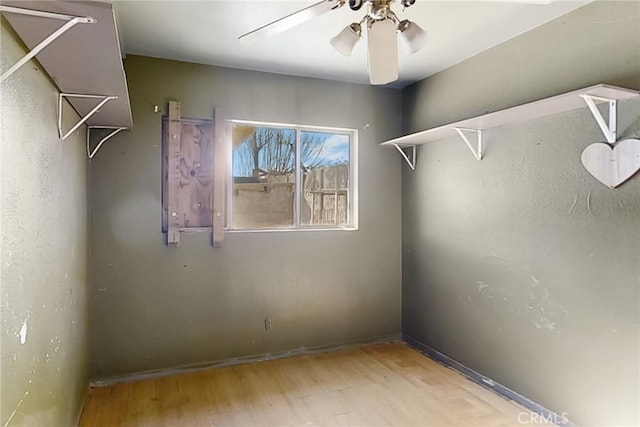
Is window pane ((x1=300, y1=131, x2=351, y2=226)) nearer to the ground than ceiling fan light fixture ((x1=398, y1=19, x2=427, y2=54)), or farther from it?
nearer to the ground

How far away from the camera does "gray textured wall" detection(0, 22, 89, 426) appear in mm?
1294

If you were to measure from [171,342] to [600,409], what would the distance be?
9.62 ft

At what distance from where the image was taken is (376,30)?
5.50 feet

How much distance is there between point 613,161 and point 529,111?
0.54 m

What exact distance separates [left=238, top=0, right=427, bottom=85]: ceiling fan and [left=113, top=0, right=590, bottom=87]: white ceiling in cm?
58

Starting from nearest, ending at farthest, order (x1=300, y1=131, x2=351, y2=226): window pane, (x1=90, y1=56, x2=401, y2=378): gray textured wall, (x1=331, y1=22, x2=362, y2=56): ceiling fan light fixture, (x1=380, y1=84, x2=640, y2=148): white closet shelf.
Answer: (x1=331, y1=22, x2=362, y2=56): ceiling fan light fixture, (x1=380, y1=84, x2=640, y2=148): white closet shelf, (x1=90, y1=56, x2=401, y2=378): gray textured wall, (x1=300, y1=131, x2=351, y2=226): window pane

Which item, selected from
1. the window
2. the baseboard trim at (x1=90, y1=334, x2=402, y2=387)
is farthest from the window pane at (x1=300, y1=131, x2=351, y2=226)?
the baseboard trim at (x1=90, y1=334, x2=402, y2=387)

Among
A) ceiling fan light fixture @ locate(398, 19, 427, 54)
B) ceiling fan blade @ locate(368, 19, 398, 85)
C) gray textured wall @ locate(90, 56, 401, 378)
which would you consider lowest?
gray textured wall @ locate(90, 56, 401, 378)

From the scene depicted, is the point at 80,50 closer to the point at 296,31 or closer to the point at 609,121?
the point at 296,31

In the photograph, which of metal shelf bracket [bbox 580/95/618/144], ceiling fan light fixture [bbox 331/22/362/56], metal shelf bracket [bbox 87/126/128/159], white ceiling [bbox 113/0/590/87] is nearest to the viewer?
ceiling fan light fixture [bbox 331/22/362/56]

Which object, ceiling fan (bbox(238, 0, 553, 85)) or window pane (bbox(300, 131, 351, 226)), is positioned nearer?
ceiling fan (bbox(238, 0, 553, 85))

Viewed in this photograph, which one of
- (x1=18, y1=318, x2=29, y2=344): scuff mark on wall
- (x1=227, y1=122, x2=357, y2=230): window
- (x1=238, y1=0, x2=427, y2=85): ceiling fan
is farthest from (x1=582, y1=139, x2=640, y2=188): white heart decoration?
(x1=18, y1=318, x2=29, y2=344): scuff mark on wall

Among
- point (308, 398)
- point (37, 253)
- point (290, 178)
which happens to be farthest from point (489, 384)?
point (37, 253)

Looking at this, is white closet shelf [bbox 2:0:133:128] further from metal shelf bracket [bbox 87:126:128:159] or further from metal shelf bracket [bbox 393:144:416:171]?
metal shelf bracket [bbox 393:144:416:171]
